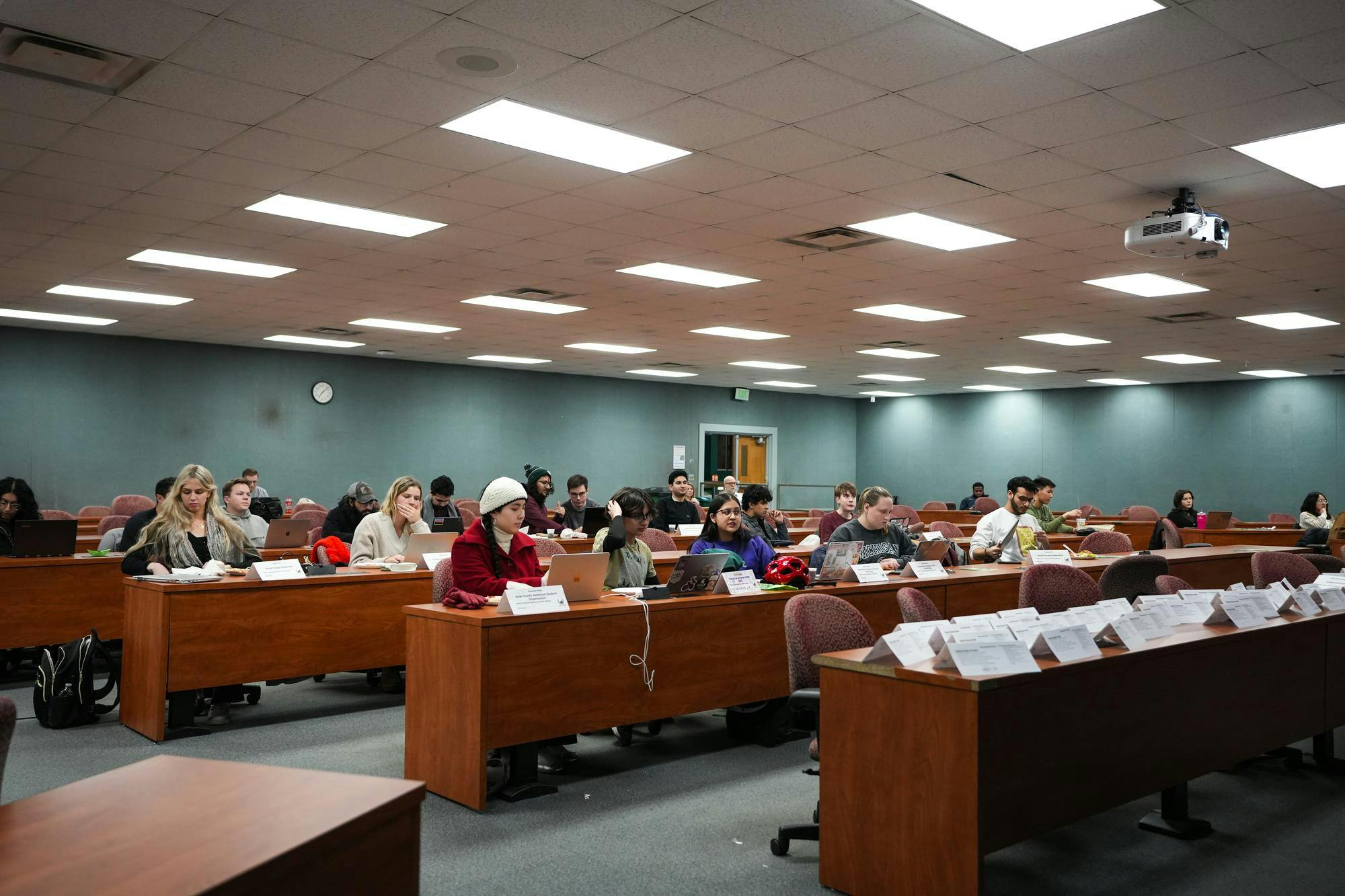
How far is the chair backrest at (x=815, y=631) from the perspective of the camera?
3676 millimetres

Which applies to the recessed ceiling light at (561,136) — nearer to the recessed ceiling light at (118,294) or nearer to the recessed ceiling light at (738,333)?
the recessed ceiling light at (738,333)

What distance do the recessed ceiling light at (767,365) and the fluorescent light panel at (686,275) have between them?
558cm

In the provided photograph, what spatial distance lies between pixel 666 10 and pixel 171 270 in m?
6.42

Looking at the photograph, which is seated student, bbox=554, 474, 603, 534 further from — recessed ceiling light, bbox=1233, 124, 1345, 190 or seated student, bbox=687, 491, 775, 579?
recessed ceiling light, bbox=1233, 124, 1345, 190

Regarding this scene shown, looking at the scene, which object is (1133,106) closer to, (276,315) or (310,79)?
(310,79)

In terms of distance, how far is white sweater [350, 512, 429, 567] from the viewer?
21.4 feet

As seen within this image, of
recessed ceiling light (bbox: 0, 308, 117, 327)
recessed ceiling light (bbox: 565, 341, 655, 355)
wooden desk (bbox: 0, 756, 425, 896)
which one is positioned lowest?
wooden desk (bbox: 0, 756, 425, 896)

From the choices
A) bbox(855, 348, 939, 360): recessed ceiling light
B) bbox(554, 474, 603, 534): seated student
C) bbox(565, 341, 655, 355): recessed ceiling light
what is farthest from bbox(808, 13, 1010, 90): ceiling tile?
bbox(855, 348, 939, 360): recessed ceiling light

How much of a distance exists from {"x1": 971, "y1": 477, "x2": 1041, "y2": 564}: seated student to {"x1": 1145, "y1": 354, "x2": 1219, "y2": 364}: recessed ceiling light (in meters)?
6.96

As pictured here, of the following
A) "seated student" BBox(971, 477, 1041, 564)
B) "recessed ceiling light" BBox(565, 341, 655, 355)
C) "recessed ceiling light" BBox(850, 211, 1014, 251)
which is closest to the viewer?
"recessed ceiling light" BBox(850, 211, 1014, 251)

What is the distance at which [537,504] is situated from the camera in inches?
412

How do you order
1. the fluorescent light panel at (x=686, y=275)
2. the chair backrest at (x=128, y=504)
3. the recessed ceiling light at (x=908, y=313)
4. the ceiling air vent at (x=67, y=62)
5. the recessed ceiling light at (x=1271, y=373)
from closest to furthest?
1. the ceiling air vent at (x=67, y=62)
2. the fluorescent light panel at (x=686, y=275)
3. the recessed ceiling light at (x=908, y=313)
4. the chair backrest at (x=128, y=504)
5. the recessed ceiling light at (x=1271, y=373)

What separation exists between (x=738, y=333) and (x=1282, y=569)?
6.86 meters

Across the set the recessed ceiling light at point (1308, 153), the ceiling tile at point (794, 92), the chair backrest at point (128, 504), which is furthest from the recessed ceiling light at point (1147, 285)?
the chair backrest at point (128, 504)
